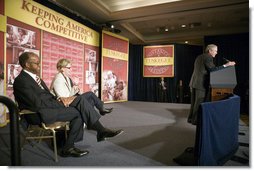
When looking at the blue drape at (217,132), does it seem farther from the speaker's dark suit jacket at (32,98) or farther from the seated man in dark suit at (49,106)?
the speaker's dark suit jacket at (32,98)

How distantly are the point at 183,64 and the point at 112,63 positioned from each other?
3590 mm

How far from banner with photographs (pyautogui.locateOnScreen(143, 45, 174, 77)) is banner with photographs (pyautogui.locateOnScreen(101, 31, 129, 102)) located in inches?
56.9

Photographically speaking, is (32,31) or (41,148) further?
(32,31)

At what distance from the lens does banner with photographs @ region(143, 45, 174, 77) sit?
27.8 feet

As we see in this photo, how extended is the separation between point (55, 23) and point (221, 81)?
394 cm

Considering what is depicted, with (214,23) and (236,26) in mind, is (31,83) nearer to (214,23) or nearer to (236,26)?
(214,23)

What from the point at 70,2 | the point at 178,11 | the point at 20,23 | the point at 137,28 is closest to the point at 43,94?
the point at 20,23

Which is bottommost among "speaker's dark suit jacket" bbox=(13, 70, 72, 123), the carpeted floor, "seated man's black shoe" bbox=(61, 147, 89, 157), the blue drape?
the carpeted floor

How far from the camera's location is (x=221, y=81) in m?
3.08

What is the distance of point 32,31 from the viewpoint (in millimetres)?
3988

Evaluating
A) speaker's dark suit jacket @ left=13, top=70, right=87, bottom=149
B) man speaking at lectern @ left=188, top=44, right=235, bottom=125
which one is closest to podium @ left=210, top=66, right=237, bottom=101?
man speaking at lectern @ left=188, top=44, right=235, bottom=125

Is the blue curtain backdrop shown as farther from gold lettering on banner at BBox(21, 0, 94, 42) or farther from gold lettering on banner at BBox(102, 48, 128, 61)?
gold lettering on banner at BBox(21, 0, 94, 42)

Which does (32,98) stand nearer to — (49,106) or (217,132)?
(49,106)

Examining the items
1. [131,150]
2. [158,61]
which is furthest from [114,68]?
[131,150]
